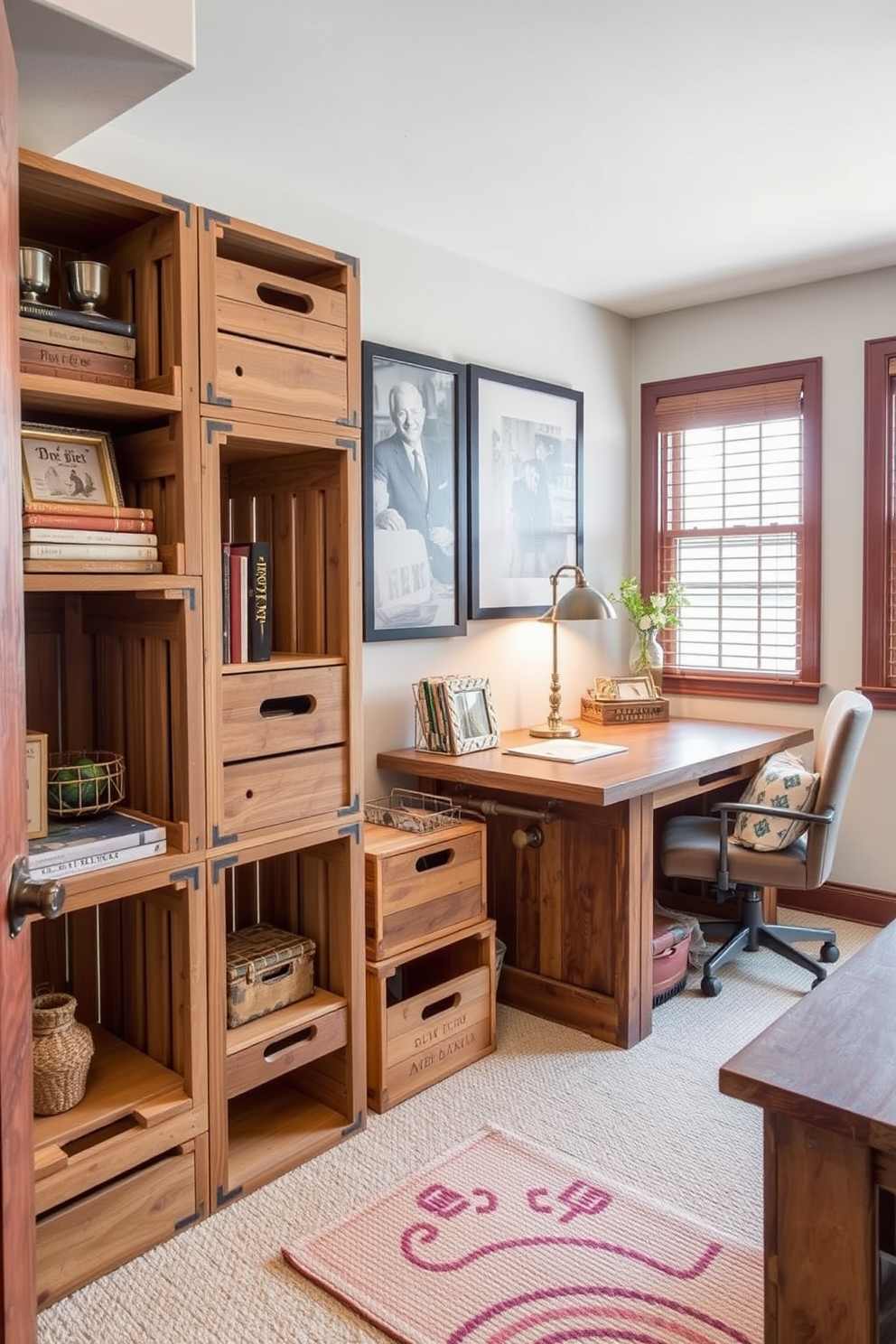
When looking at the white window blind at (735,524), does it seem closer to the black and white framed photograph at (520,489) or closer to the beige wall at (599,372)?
the beige wall at (599,372)

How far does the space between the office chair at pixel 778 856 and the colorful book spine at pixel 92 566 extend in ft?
6.38

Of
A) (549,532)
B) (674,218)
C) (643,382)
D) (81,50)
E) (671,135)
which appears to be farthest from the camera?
(643,382)

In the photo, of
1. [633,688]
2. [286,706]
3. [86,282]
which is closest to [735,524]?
A: [633,688]

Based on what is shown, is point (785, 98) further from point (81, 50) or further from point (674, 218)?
point (81, 50)

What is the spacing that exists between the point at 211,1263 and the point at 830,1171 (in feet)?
4.21

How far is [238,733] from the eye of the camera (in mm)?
2160

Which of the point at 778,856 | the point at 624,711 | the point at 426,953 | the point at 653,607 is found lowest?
the point at 426,953

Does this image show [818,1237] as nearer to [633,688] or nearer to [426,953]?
[426,953]

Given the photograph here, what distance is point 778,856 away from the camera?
Result: 10.6 ft

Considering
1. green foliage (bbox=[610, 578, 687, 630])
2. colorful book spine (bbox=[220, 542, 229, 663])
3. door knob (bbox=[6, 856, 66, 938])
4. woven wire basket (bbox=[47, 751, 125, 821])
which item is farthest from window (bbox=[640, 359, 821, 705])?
door knob (bbox=[6, 856, 66, 938])

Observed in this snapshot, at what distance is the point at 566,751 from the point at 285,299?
1.59m

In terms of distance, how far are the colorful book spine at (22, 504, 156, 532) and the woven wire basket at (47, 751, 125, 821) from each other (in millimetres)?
493

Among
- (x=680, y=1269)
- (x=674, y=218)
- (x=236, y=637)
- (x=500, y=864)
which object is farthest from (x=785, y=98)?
(x=680, y=1269)

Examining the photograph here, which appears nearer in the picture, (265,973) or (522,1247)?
(522,1247)
